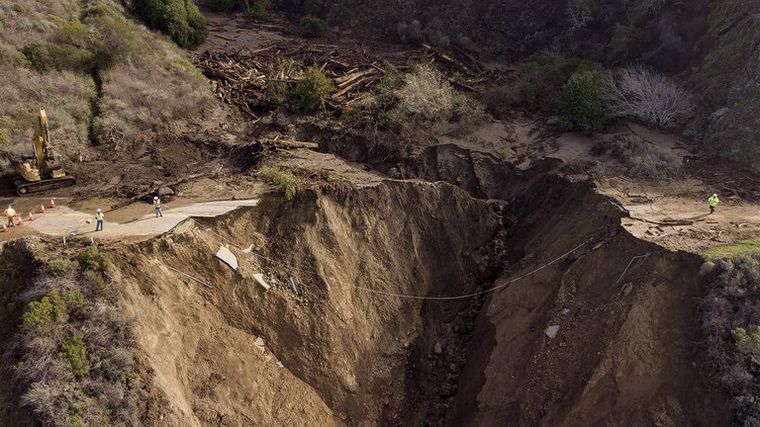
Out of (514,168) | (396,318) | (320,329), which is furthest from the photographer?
(514,168)

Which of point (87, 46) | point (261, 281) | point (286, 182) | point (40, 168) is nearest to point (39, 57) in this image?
point (87, 46)

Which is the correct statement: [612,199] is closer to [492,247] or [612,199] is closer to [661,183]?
[661,183]

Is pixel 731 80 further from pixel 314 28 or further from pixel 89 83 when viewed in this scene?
pixel 89 83

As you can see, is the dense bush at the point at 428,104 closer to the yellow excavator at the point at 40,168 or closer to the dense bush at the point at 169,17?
the dense bush at the point at 169,17

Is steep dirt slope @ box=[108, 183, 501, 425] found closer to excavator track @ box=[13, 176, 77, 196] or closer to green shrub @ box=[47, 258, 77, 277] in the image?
green shrub @ box=[47, 258, 77, 277]

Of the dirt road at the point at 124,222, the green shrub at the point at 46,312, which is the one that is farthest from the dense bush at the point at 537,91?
the green shrub at the point at 46,312

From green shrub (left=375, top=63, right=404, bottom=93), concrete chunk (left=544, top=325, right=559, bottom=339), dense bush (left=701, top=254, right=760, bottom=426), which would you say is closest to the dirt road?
concrete chunk (left=544, top=325, right=559, bottom=339)

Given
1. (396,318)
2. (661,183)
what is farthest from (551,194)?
(396,318)
